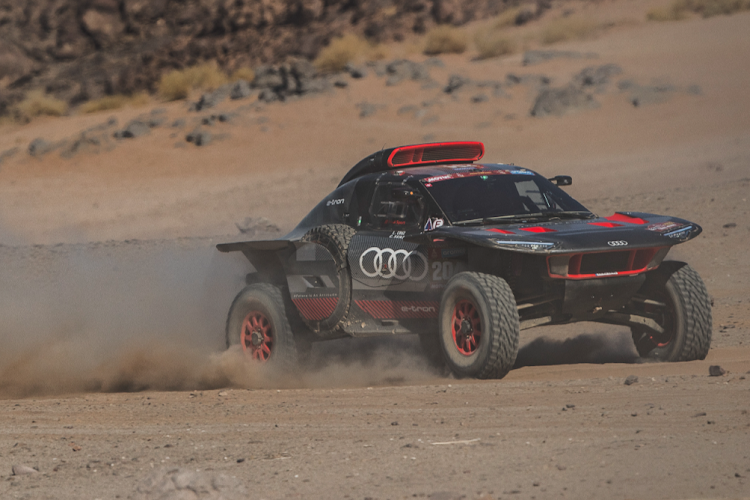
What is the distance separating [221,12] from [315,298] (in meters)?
40.9

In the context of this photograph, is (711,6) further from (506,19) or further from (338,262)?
(338,262)

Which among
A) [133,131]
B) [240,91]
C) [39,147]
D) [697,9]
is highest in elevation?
[697,9]

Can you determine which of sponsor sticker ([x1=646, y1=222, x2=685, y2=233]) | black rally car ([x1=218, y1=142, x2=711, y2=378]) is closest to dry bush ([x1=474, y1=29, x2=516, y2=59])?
black rally car ([x1=218, y1=142, x2=711, y2=378])

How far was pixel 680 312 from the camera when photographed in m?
8.21

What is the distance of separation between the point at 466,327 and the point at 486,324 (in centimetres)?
31

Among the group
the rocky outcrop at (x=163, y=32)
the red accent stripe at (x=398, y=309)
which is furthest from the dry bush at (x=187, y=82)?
the red accent stripe at (x=398, y=309)

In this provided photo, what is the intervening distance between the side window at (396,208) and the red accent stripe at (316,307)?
770mm

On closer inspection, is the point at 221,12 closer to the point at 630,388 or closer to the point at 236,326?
the point at 236,326

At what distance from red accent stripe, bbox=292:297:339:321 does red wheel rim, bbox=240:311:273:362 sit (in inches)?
20.3

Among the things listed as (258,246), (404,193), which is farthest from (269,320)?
(404,193)

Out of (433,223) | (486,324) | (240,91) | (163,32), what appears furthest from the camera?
(163,32)

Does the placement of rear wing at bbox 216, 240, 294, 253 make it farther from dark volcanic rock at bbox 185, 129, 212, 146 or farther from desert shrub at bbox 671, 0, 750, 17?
desert shrub at bbox 671, 0, 750, 17

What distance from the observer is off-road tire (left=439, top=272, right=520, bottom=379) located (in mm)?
7590

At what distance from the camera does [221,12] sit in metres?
47.9
